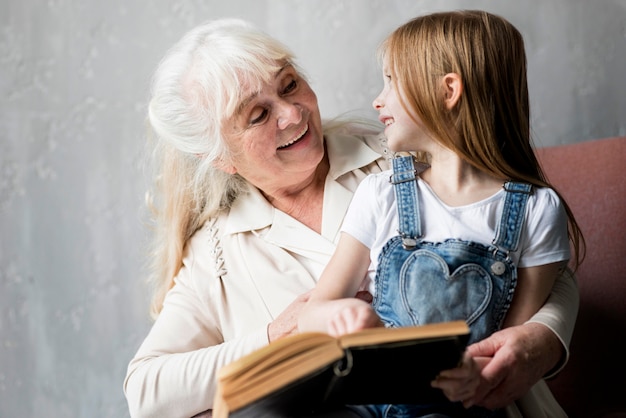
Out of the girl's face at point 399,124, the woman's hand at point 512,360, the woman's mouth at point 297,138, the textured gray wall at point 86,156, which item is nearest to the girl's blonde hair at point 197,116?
the woman's mouth at point 297,138

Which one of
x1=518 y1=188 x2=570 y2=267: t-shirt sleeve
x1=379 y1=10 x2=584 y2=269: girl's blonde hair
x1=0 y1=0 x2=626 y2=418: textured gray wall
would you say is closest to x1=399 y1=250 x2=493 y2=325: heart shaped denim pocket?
x1=518 y1=188 x2=570 y2=267: t-shirt sleeve

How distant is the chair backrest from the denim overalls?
54 cm

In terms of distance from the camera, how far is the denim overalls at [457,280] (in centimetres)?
157

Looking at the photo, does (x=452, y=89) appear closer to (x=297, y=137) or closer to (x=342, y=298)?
(x=342, y=298)

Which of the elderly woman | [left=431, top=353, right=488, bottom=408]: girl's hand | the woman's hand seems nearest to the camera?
[left=431, top=353, right=488, bottom=408]: girl's hand

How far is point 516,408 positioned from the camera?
1.66 metres

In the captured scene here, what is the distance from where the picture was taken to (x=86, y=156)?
2.71 meters

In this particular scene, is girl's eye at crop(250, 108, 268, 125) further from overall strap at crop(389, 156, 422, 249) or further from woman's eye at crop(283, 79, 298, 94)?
overall strap at crop(389, 156, 422, 249)

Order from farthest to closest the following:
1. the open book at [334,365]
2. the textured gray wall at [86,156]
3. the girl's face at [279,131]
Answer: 1. the textured gray wall at [86,156]
2. the girl's face at [279,131]
3. the open book at [334,365]

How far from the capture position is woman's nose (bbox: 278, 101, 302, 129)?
81.1 inches

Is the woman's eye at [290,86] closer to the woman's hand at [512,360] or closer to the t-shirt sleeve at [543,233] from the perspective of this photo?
the t-shirt sleeve at [543,233]

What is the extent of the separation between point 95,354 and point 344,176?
1179 millimetres

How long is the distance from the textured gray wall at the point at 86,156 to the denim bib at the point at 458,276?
102cm

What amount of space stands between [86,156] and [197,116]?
2.23 ft
